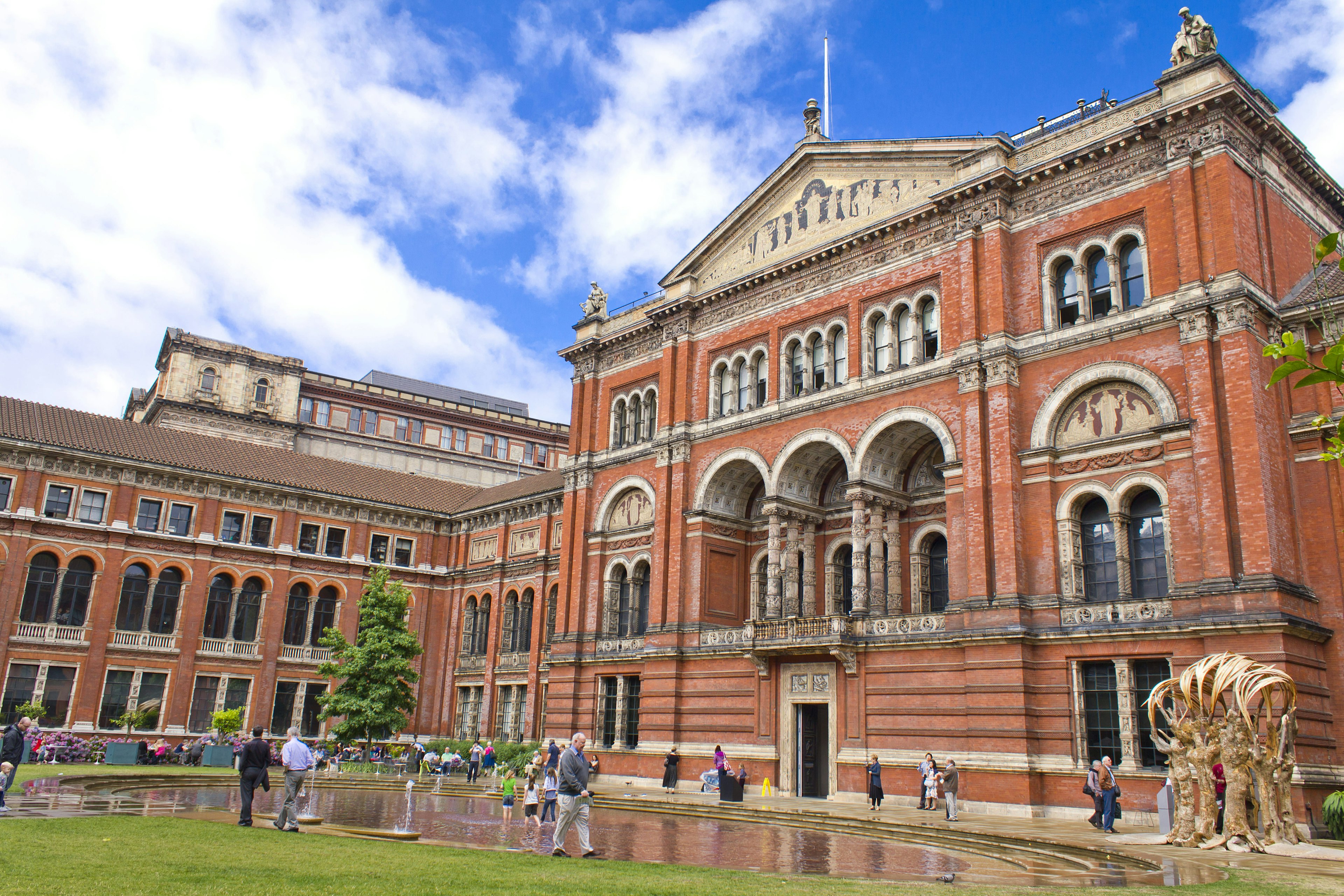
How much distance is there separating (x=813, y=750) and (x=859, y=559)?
6489 mm

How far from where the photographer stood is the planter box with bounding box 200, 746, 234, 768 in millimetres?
41938

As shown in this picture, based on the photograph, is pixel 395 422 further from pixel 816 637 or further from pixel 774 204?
pixel 816 637

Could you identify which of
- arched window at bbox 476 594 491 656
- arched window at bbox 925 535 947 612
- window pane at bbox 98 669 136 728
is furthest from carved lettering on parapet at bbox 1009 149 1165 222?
window pane at bbox 98 669 136 728

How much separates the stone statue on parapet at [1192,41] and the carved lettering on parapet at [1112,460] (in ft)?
34.5

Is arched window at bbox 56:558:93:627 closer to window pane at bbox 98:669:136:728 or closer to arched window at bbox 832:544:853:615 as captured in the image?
window pane at bbox 98:669:136:728

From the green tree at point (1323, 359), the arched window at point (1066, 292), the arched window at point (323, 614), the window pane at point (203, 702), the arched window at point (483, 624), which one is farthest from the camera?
the arched window at point (483, 624)

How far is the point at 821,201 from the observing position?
37.1m

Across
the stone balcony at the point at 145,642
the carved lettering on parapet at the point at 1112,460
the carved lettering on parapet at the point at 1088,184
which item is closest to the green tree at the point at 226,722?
the stone balcony at the point at 145,642

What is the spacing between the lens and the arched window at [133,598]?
158 ft

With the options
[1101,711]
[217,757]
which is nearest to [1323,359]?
[1101,711]

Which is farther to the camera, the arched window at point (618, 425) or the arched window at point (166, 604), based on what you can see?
the arched window at point (166, 604)

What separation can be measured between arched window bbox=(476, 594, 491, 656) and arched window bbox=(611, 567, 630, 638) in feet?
46.8

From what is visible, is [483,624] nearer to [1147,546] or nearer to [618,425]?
[618,425]

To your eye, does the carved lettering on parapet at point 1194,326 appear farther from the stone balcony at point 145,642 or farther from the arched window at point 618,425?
the stone balcony at point 145,642
